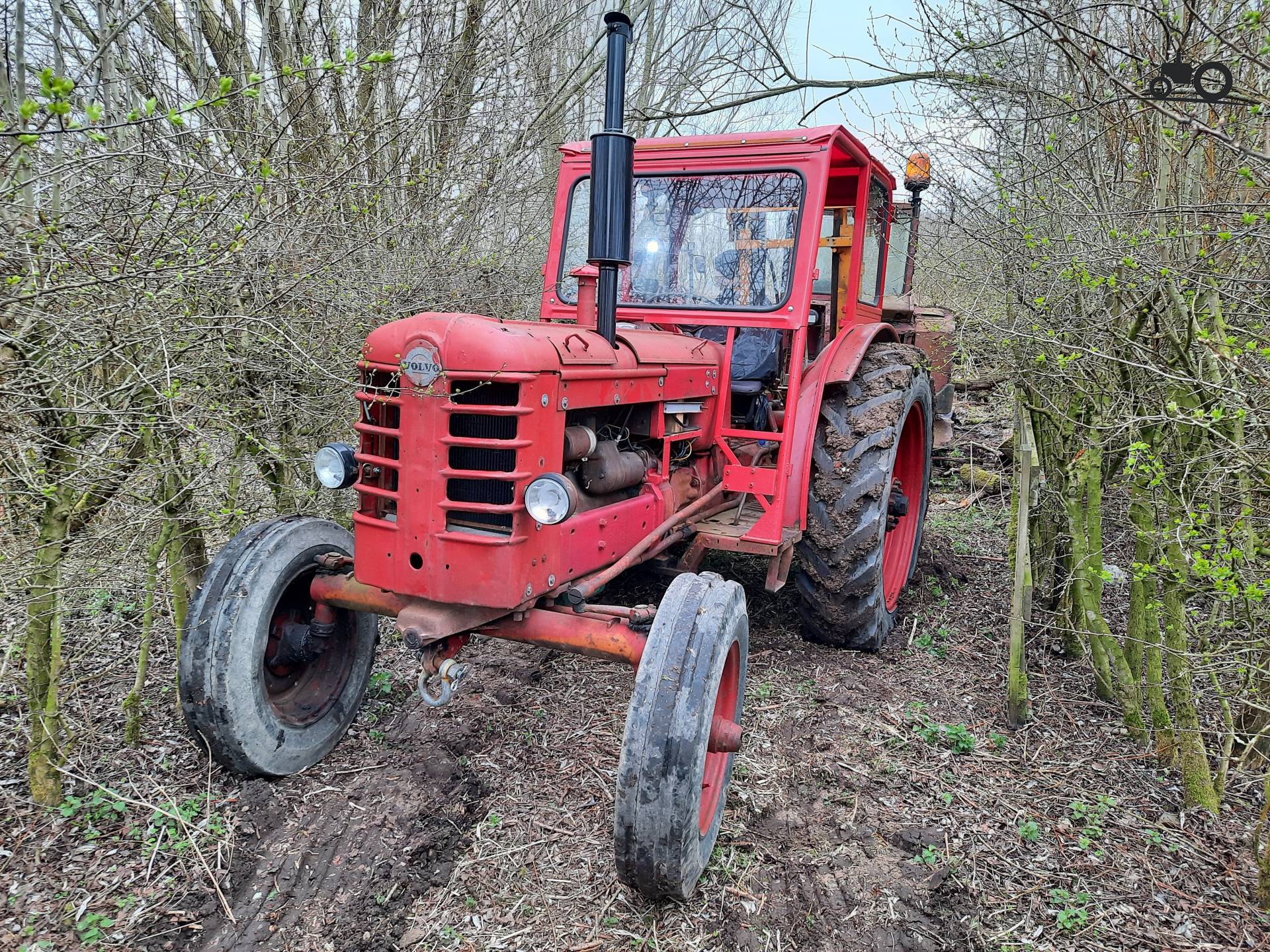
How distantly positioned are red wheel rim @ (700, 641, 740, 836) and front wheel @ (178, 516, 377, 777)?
143 centimetres

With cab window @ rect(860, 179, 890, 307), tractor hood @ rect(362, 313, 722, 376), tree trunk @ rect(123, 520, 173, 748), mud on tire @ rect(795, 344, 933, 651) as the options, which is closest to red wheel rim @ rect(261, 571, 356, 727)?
tree trunk @ rect(123, 520, 173, 748)

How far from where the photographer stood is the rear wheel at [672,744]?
7.24ft

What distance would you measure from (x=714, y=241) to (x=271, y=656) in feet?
8.38

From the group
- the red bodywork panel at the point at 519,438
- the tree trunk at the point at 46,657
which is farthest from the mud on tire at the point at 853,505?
the tree trunk at the point at 46,657

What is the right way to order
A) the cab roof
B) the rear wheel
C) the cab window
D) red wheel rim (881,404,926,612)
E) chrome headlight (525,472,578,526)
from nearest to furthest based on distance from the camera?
the rear wheel
chrome headlight (525,472,578,526)
the cab roof
the cab window
red wheel rim (881,404,926,612)

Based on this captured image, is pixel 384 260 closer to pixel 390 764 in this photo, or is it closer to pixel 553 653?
pixel 553 653

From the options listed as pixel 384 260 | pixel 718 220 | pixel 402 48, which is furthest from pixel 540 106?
pixel 718 220

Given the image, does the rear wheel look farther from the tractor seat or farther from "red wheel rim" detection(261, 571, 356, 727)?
the tractor seat

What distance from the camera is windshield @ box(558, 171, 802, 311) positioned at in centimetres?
369

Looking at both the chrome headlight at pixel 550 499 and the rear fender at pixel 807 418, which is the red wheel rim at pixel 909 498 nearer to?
the rear fender at pixel 807 418

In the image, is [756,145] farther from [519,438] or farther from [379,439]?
[379,439]

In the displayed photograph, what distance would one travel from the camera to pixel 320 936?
89.4 inches

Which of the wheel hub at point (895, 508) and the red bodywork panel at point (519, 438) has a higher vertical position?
the red bodywork panel at point (519, 438)

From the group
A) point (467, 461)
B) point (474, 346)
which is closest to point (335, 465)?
point (467, 461)
